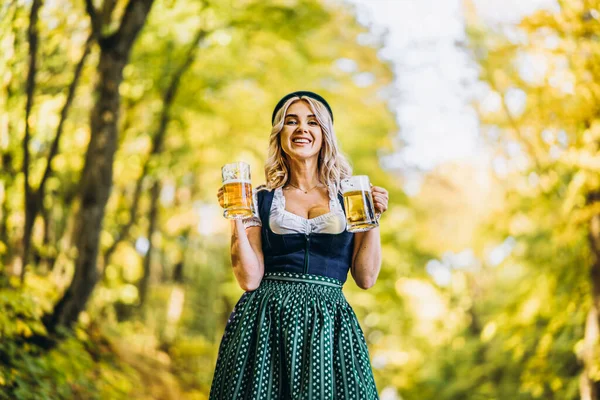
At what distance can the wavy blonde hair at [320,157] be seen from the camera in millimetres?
2898

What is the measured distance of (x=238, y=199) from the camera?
252 centimetres

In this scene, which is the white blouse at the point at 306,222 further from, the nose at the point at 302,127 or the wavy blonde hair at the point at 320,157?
the nose at the point at 302,127

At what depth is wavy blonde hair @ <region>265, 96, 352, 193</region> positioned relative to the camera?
2.90 meters

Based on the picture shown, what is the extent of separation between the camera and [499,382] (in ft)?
41.9

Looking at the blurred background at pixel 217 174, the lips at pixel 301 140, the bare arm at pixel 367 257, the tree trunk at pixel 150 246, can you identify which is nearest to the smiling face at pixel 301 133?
the lips at pixel 301 140

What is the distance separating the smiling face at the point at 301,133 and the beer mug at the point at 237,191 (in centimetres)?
37

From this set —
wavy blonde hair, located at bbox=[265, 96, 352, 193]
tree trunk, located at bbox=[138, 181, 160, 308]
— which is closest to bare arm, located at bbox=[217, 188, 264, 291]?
wavy blonde hair, located at bbox=[265, 96, 352, 193]

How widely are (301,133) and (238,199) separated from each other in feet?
1.57

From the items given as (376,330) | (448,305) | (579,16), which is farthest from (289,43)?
(448,305)

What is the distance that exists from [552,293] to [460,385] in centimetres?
692

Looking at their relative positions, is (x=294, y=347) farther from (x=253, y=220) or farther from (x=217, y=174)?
(x=217, y=174)

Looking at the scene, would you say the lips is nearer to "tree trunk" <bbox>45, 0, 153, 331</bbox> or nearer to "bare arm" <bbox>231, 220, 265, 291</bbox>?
"bare arm" <bbox>231, 220, 265, 291</bbox>

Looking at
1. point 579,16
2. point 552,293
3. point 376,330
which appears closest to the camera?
point 579,16

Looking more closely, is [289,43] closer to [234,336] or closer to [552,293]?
[552,293]
